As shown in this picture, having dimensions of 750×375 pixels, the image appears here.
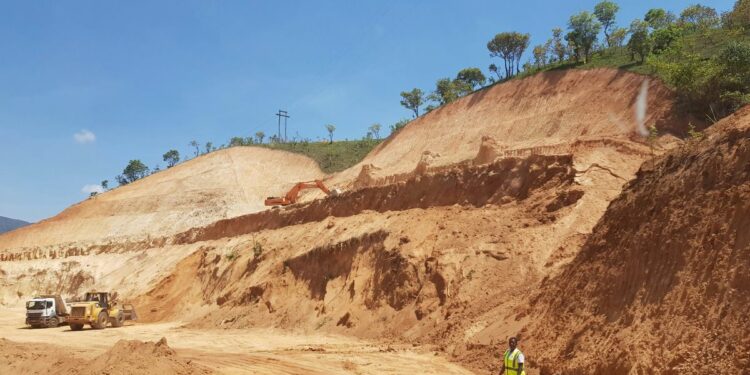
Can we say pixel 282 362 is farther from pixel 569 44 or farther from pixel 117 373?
pixel 569 44

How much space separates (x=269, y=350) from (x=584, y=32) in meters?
41.3

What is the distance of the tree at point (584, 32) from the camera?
47812 millimetres

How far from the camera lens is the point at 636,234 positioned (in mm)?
11414

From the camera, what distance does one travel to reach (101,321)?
24.2 metres

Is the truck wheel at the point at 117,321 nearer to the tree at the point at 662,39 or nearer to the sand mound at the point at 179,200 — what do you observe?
the sand mound at the point at 179,200

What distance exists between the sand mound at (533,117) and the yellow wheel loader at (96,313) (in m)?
19.4

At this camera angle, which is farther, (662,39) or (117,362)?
(662,39)

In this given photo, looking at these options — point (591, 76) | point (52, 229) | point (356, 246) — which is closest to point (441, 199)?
point (356, 246)

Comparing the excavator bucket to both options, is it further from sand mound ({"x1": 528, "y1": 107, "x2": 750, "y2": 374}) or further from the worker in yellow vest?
the worker in yellow vest

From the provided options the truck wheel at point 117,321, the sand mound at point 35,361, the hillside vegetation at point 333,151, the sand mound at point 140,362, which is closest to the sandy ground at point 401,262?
the sand mound at point 140,362

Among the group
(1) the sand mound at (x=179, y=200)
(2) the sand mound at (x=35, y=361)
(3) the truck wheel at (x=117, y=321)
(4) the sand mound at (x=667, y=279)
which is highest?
(1) the sand mound at (x=179, y=200)

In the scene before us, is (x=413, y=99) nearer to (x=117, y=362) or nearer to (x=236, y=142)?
(x=236, y=142)

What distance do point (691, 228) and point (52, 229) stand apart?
6553 centimetres

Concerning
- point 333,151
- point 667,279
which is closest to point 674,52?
point 667,279
